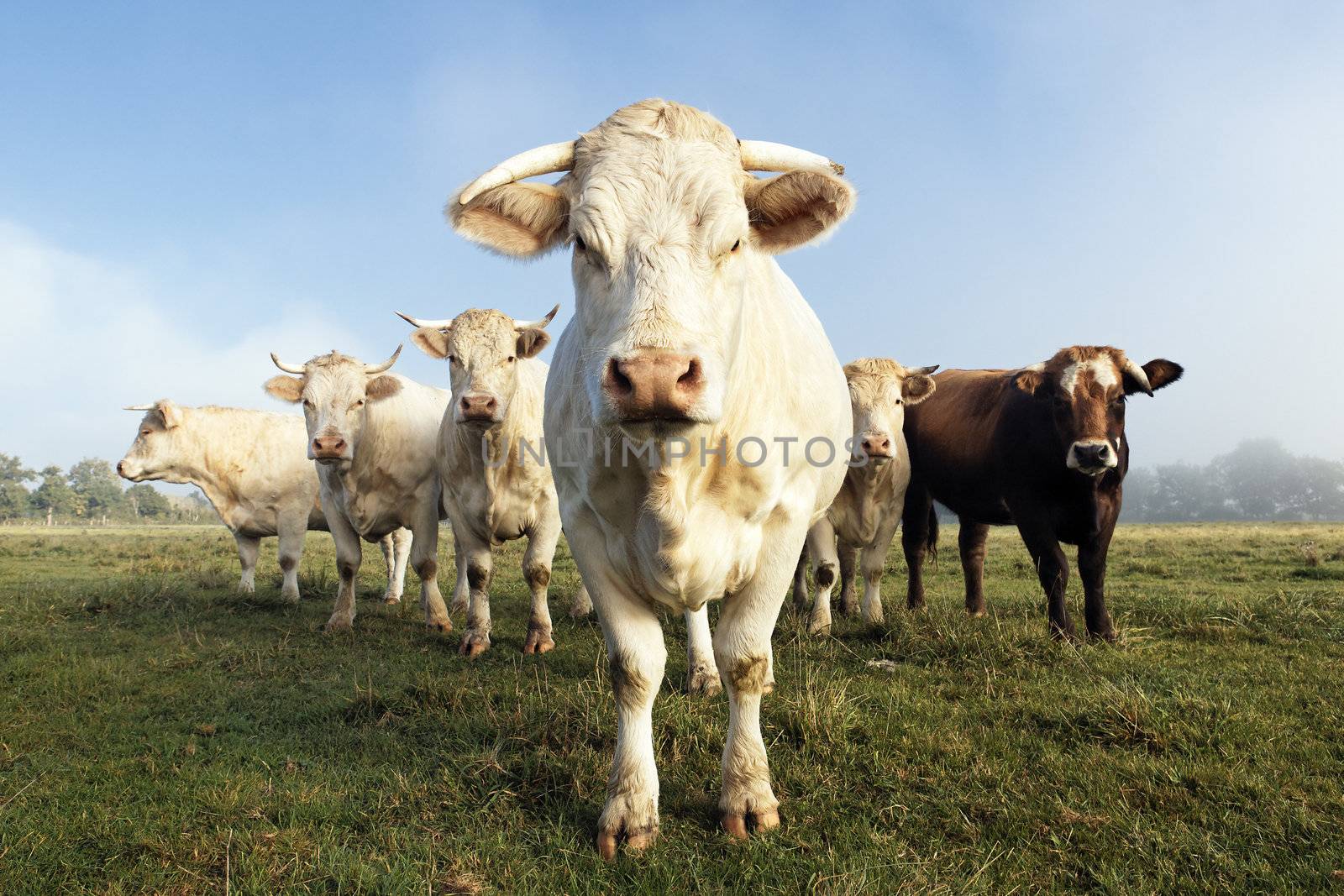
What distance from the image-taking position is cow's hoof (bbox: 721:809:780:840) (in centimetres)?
313

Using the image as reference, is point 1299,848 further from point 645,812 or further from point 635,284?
point 635,284

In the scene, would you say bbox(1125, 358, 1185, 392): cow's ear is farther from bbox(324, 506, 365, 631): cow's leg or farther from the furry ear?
bbox(324, 506, 365, 631): cow's leg

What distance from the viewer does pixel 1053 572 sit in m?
6.16

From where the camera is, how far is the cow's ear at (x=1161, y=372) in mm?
6585

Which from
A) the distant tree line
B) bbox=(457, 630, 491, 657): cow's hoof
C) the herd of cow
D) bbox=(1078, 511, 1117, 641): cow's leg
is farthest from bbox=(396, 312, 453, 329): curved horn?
the distant tree line

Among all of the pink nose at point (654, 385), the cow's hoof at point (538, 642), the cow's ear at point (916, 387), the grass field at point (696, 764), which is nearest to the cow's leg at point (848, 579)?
the grass field at point (696, 764)

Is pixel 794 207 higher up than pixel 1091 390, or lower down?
higher up

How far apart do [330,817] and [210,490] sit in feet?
31.8

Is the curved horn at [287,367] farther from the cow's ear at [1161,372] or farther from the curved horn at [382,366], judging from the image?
the cow's ear at [1161,372]

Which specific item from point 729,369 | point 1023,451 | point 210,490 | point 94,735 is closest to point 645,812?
point 729,369

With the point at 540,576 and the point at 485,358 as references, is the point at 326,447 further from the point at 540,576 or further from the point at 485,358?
the point at 540,576

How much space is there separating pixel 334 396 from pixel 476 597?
8.48 feet

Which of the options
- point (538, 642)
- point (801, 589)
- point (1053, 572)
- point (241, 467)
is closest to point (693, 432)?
point (538, 642)

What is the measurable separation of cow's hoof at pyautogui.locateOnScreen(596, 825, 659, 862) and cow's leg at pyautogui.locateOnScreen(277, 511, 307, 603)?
7.04m
